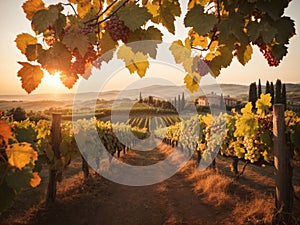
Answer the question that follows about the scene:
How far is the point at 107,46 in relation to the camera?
132cm

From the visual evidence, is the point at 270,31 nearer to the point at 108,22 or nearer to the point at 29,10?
the point at 108,22

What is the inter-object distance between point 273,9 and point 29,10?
1.18 meters

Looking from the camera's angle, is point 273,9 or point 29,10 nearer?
point 273,9

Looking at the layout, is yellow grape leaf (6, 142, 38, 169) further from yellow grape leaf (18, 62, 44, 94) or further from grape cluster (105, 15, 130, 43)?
grape cluster (105, 15, 130, 43)

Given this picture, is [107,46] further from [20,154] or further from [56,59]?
[20,154]

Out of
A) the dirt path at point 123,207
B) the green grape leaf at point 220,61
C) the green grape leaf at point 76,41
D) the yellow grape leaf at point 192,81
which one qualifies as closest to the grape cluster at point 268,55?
the green grape leaf at point 220,61

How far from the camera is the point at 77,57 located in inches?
52.0

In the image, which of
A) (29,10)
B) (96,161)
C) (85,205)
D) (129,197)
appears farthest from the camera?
(96,161)

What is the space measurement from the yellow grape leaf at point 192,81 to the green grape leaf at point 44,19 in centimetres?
97

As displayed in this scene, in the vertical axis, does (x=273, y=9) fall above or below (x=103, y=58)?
above

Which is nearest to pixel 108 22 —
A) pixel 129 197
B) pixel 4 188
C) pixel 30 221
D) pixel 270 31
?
pixel 270 31

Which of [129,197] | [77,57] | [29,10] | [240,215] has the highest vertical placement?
[29,10]

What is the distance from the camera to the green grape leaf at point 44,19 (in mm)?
1073

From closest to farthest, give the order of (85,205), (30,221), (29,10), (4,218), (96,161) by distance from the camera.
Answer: (29,10)
(30,221)
(4,218)
(85,205)
(96,161)
